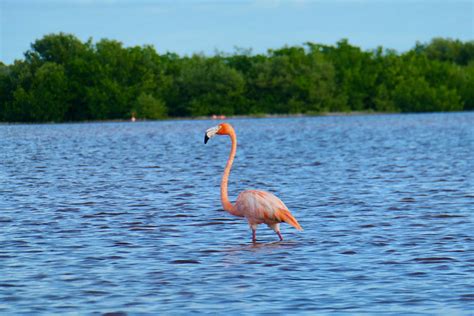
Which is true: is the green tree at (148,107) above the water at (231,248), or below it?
above

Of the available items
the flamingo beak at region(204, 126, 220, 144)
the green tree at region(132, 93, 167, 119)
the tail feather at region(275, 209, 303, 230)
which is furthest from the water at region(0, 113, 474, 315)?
the green tree at region(132, 93, 167, 119)

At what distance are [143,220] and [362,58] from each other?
16185 cm

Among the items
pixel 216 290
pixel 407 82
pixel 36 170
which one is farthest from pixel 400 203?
pixel 407 82

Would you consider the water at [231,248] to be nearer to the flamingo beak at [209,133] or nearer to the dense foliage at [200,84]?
the flamingo beak at [209,133]

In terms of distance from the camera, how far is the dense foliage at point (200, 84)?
494ft

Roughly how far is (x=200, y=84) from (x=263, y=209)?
458 ft

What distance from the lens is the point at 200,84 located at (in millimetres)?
154750

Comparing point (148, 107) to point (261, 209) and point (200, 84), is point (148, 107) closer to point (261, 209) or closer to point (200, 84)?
point (200, 84)

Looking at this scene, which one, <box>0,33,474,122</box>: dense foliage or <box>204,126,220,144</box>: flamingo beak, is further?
<box>0,33,474,122</box>: dense foliage

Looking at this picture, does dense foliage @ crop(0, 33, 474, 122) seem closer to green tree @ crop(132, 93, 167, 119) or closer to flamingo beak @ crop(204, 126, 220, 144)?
green tree @ crop(132, 93, 167, 119)

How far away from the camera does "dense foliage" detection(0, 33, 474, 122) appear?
494 ft

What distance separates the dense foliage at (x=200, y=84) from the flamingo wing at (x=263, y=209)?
131871 mm

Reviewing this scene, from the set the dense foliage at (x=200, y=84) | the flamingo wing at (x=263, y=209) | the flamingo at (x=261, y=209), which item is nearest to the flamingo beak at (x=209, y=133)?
the flamingo at (x=261, y=209)

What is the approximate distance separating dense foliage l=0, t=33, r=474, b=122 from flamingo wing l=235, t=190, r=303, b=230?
5192 inches
